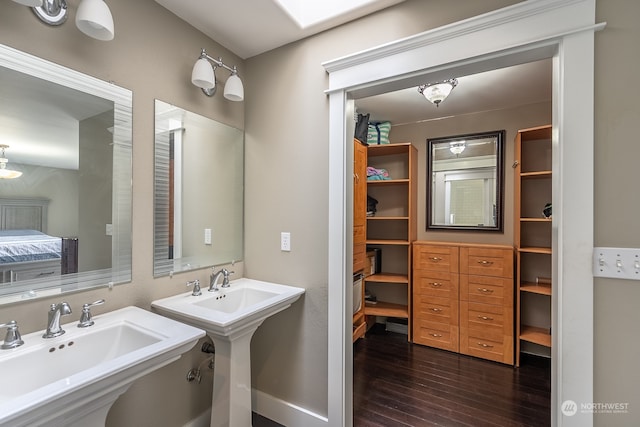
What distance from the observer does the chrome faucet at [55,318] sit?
108 cm

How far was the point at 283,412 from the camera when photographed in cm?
183

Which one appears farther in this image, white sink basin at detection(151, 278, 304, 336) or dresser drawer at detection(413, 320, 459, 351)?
dresser drawer at detection(413, 320, 459, 351)

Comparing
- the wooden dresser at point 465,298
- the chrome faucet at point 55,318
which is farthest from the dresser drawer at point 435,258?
the chrome faucet at point 55,318

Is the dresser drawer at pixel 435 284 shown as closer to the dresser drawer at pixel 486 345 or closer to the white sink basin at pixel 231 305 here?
the dresser drawer at pixel 486 345

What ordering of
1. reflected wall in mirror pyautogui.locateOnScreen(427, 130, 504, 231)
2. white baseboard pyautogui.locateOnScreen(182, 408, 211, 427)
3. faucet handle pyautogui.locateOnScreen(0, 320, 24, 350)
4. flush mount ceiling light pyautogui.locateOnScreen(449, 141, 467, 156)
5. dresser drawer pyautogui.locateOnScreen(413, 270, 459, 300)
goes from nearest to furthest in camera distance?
faucet handle pyautogui.locateOnScreen(0, 320, 24, 350) < white baseboard pyautogui.locateOnScreen(182, 408, 211, 427) < dresser drawer pyautogui.locateOnScreen(413, 270, 459, 300) < reflected wall in mirror pyautogui.locateOnScreen(427, 130, 504, 231) < flush mount ceiling light pyautogui.locateOnScreen(449, 141, 467, 156)

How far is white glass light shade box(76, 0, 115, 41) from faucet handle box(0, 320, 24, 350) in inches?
45.0

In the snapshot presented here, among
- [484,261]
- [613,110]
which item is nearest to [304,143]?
[613,110]

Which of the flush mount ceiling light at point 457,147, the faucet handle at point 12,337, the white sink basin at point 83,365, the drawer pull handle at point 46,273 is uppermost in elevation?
the flush mount ceiling light at point 457,147

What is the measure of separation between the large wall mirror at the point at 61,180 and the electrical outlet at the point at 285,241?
2.74 ft

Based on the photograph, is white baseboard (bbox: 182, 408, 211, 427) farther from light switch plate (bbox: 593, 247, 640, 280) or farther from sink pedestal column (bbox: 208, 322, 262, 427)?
light switch plate (bbox: 593, 247, 640, 280)

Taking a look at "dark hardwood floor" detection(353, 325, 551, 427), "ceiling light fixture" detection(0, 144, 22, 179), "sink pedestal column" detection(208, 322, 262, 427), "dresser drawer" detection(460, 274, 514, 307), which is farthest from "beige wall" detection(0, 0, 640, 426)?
"dresser drawer" detection(460, 274, 514, 307)

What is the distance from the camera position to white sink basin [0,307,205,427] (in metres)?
0.75

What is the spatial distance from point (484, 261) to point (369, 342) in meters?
1.45

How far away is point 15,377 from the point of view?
942mm
